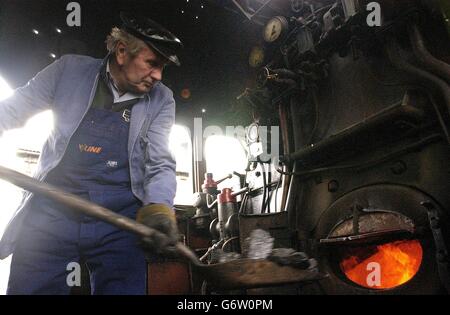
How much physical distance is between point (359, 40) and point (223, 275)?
334cm

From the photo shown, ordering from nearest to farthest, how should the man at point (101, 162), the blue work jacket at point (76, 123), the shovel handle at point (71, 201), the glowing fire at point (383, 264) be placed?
the shovel handle at point (71, 201) < the man at point (101, 162) < the blue work jacket at point (76, 123) < the glowing fire at point (383, 264)

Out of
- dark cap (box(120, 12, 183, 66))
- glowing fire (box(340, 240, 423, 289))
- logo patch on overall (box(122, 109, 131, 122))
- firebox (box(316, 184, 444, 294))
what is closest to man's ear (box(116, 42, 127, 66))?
dark cap (box(120, 12, 183, 66))

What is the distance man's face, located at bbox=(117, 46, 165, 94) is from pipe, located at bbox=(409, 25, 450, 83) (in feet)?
8.82

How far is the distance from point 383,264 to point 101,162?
3.16 meters

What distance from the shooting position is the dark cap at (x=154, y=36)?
7.48 ft

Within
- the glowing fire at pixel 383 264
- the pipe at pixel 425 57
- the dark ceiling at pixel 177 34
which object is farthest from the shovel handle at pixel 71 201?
the dark ceiling at pixel 177 34

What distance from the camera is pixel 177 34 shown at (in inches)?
258

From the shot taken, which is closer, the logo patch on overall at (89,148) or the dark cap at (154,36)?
the logo patch on overall at (89,148)

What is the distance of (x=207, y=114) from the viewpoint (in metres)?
7.86

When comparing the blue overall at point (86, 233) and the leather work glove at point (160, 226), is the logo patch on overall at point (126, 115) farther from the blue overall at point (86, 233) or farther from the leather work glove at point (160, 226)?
the leather work glove at point (160, 226)

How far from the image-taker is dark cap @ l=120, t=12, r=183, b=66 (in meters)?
2.28

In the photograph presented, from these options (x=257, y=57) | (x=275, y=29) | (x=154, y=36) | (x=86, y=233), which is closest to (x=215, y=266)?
(x=86, y=233)

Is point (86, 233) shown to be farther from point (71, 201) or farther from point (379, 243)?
point (379, 243)
